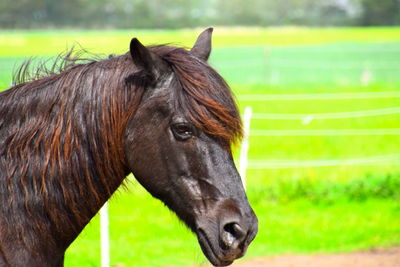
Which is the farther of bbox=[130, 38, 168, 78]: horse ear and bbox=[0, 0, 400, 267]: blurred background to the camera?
bbox=[0, 0, 400, 267]: blurred background

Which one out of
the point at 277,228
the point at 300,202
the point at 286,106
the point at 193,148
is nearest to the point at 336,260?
the point at 277,228

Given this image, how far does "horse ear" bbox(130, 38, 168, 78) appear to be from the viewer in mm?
2377

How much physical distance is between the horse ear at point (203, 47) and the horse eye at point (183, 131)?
16.3 inches

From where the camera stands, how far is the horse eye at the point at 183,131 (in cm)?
237

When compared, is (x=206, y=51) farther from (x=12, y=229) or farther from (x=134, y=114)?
(x=12, y=229)

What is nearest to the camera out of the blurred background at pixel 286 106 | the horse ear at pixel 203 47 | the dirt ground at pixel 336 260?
the horse ear at pixel 203 47

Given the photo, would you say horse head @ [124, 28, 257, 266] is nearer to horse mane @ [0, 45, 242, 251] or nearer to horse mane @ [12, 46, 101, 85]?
horse mane @ [0, 45, 242, 251]

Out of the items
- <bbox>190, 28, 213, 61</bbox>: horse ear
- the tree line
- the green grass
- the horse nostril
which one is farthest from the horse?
the tree line

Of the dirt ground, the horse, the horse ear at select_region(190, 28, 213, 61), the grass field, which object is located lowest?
the grass field

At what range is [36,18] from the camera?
32625 mm

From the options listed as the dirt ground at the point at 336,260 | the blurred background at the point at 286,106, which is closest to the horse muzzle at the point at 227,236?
the blurred background at the point at 286,106

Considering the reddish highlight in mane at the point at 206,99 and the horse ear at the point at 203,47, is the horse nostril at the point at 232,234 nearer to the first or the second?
the reddish highlight in mane at the point at 206,99

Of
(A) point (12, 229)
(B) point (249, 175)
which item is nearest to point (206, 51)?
(A) point (12, 229)

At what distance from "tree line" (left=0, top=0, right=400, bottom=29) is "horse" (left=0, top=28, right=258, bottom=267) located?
26286mm
